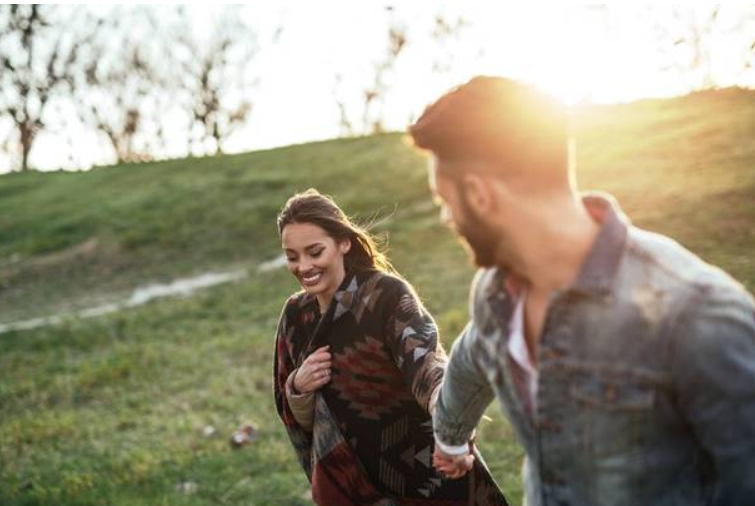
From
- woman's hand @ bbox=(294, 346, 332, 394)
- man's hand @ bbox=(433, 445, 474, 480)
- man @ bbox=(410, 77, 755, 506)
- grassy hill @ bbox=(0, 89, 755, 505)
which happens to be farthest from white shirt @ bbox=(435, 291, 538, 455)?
grassy hill @ bbox=(0, 89, 755, 505)

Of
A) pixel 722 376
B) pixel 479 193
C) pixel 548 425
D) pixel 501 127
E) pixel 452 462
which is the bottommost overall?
pixel 452 462

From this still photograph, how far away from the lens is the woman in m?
3.34

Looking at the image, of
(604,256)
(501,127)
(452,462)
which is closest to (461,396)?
(452,462)

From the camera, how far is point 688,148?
16703 mm

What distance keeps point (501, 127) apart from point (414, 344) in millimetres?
1572

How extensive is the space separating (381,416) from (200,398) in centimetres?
648

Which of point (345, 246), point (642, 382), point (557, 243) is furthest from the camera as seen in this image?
point (345, 246)

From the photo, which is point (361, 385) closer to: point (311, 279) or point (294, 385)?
point (294, 385)

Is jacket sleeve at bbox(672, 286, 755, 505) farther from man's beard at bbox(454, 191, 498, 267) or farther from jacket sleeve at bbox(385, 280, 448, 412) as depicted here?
jacket sleeve at bbox(385, 280, 448, 412)

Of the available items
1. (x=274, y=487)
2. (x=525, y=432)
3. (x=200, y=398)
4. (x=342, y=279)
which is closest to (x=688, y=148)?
(x=200, y=398)

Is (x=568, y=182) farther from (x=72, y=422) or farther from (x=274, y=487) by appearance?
(x=72, y=422)

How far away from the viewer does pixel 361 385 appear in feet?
11.2

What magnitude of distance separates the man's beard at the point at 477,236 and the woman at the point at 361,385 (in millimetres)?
1335

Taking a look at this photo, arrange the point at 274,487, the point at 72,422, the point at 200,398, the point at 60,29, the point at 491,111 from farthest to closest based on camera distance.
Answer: the point at 60,29, the point at 200,398, the point at 72,422, the point at 274,487, the point at 491,111
